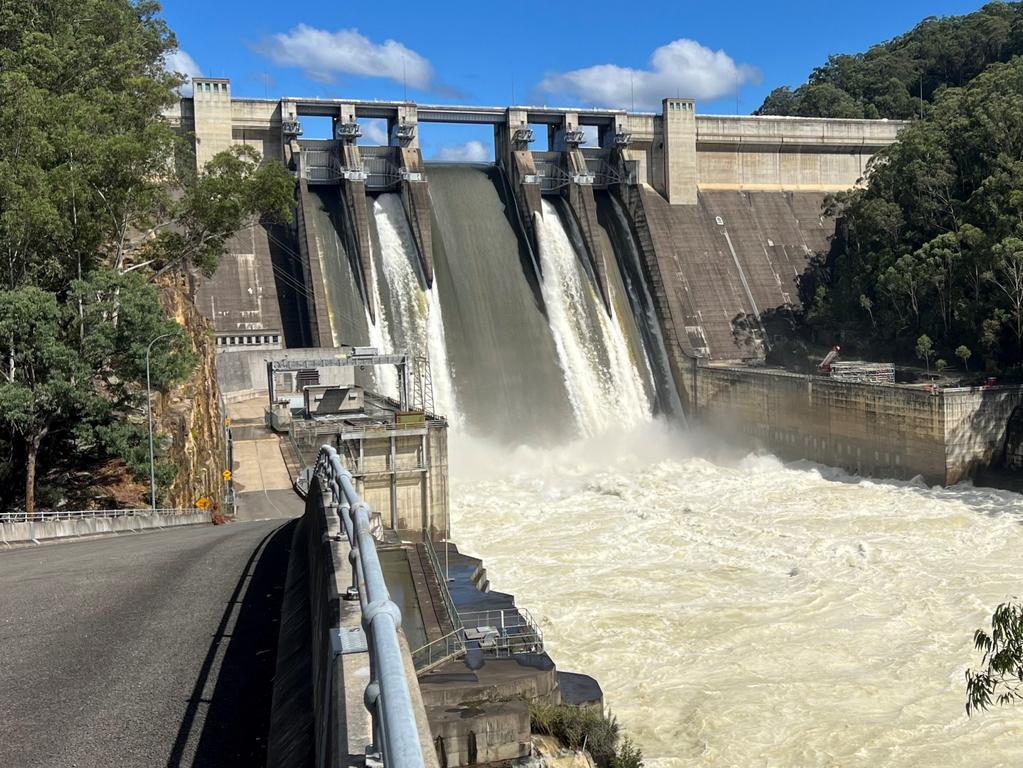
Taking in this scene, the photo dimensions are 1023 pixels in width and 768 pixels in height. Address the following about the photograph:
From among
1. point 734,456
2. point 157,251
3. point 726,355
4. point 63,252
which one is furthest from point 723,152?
point 63,252

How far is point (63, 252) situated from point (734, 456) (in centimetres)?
2587

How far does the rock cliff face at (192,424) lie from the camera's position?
23.7m

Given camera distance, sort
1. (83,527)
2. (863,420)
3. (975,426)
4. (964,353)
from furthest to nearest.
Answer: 1. (964,353)
2. (863,420)
3. (975,426)
4. (83,527)

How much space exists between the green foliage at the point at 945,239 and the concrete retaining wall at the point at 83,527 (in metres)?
28.3

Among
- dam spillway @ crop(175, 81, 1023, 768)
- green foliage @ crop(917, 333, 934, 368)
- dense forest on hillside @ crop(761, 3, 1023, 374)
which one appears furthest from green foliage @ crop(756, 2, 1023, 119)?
green foliage @ crop(917, 333, 934, 368)

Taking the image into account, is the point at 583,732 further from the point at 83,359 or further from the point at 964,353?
the point at 964,353

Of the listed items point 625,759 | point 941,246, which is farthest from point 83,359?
point 941,246

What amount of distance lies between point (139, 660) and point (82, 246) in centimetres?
1839

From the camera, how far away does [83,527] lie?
1762 cm

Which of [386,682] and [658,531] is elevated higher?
[386,682]

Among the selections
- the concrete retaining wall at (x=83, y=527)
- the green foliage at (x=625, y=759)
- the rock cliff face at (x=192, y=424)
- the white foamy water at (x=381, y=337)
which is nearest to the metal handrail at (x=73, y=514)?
the concrete retaining wall at (x=83, y=527)

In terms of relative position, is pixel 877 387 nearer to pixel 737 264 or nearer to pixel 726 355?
pixel 726 355

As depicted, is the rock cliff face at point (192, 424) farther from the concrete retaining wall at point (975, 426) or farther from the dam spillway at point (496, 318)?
the concrete retaining wall at point (975, 426)

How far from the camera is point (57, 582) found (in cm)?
1036
